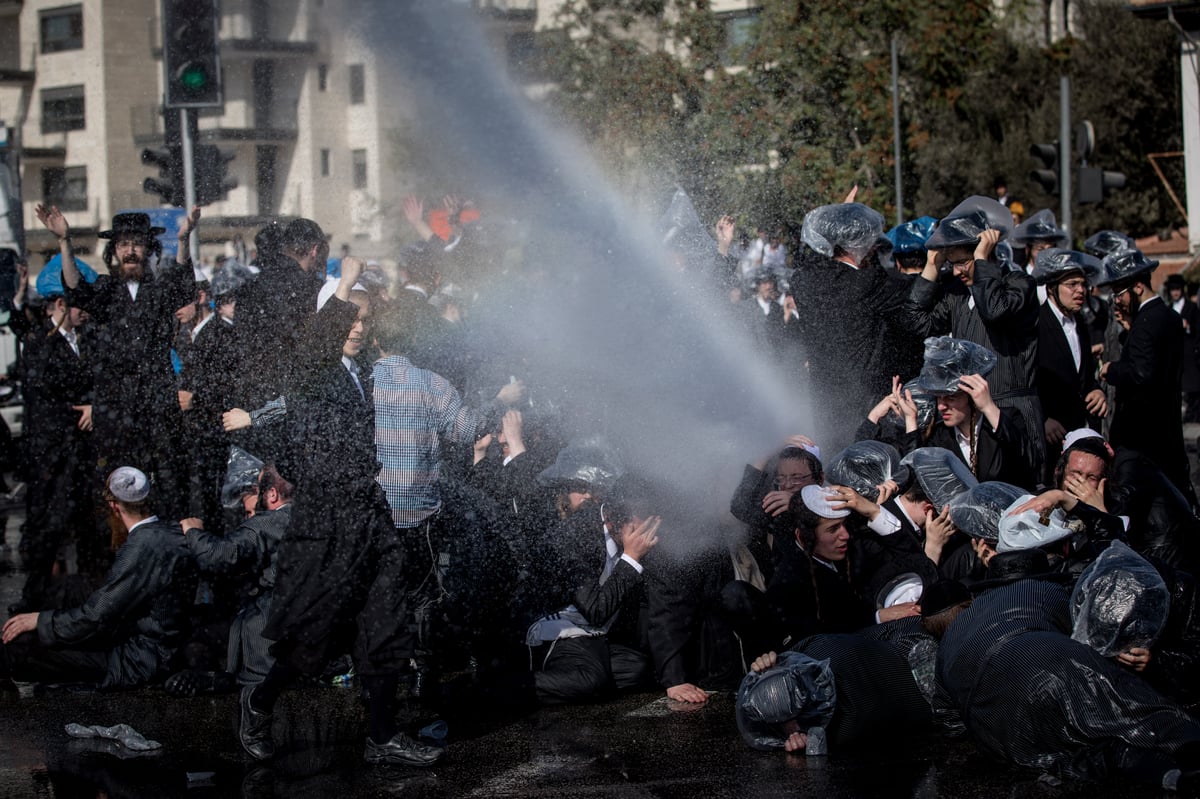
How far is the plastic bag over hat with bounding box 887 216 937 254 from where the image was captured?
8.27 meters

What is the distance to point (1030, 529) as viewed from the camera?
210 inches

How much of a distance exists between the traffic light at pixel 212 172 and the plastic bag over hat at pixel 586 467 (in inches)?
125

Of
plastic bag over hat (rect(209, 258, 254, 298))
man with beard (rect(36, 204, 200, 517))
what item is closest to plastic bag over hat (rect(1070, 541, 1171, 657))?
man with beard (rect(36, 204, 200, 517))

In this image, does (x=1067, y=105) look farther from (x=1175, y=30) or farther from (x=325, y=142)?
(x=1175, y=30)

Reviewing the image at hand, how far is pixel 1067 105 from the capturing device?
1466cm

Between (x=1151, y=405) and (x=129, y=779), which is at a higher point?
(x=1151, y=405)

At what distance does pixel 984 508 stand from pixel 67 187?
815 centimetres

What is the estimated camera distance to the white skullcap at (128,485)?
6.62 m

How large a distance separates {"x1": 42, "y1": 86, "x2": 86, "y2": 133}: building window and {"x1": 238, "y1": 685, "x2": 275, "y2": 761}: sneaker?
5.67 metres

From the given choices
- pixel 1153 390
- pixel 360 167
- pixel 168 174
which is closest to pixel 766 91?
pixel 168 174

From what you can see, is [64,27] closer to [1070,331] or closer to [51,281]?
[51,281]

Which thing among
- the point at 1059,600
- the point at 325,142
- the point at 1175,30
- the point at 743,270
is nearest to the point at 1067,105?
the point at 743,270

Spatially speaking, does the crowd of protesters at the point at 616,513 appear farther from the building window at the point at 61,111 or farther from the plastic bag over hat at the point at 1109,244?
the building window at the point at 61,111

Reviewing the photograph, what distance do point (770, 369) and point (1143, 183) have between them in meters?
29.9
